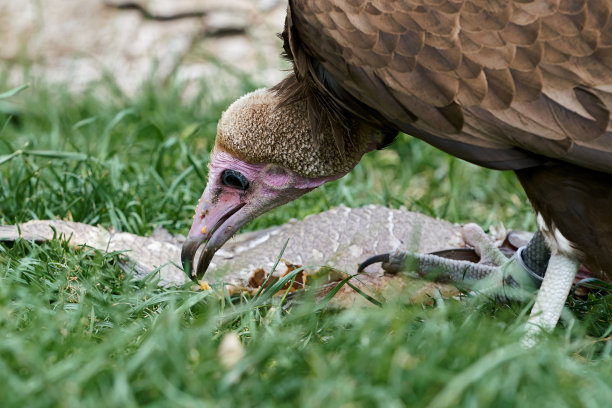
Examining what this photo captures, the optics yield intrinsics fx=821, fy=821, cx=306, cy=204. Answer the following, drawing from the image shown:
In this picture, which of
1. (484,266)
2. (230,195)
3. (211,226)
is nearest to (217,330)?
(211,226)

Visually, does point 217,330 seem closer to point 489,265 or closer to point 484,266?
point 484,266

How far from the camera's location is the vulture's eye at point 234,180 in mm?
3249

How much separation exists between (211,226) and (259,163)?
315mm

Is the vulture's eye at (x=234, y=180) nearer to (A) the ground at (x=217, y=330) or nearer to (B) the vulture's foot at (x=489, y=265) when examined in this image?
(A) the ground at (x=217, y=330)

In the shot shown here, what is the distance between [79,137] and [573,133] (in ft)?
12.4

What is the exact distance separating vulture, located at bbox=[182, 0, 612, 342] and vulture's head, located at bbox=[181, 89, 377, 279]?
0.25 meters

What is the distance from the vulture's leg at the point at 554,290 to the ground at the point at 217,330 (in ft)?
0.21

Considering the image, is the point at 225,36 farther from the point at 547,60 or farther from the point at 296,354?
the point at 296,354

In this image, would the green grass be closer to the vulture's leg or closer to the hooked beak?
the vulture's leg

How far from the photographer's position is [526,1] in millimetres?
2605

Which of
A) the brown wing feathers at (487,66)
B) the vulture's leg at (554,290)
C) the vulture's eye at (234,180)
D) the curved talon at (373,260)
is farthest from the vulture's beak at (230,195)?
the vulture's leg at (554,290)

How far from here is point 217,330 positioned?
2693mm

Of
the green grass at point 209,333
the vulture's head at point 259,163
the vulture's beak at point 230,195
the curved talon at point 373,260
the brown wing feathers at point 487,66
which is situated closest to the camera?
the green grass at point 209,333

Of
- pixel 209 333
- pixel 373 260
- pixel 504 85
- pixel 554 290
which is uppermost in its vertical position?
pixel 504 85
